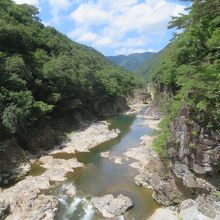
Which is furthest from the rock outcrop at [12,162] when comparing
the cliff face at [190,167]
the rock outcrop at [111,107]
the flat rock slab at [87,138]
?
the rock outcrop at [111,107]

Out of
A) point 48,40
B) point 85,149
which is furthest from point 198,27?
point 48,40

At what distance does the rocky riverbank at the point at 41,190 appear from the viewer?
20.7 metres

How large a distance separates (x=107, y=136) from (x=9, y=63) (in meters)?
16.0

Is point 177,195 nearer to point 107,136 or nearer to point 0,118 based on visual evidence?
point 0,118

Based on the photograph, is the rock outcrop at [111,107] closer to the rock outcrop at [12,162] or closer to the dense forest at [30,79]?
the dense forest at [30,79]

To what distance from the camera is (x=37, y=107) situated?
118 ft

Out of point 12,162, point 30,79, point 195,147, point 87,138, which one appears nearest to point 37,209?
point 12,162

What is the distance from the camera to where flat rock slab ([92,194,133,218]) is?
20875 millimetres

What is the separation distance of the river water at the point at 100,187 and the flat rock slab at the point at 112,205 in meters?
0.36

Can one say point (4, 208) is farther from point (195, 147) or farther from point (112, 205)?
point (195, 147)

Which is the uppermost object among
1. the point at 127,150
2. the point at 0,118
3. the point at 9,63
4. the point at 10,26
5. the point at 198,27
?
the point at 10,26

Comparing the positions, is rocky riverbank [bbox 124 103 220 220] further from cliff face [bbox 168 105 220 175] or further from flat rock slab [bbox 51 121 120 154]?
flat rock slab [bbox 51 121 120 154]

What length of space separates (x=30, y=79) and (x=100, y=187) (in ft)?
64.3

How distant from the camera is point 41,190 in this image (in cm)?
2445
